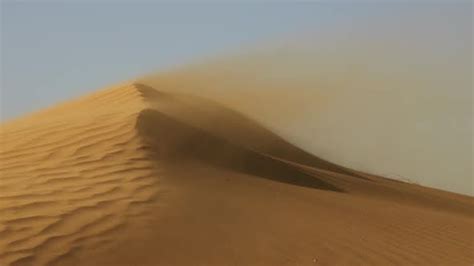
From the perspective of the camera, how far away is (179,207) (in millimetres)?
7082

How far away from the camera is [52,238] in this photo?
6.27 m

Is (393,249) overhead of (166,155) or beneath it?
beneath

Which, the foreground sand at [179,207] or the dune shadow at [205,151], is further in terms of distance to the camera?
the dune shadow at [205,151]

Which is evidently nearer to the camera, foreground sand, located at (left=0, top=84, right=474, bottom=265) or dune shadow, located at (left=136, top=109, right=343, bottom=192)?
foreground sand, located at (left=0, top=84, right=474, bottom=265)

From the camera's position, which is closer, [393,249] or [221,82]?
[393,249]

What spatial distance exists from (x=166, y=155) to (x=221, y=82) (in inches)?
535

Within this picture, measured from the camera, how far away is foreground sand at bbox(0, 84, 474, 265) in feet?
20.8

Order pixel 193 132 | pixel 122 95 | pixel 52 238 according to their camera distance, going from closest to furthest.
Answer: pixel 52 238 → pixel 193 132 → pixel 122 95

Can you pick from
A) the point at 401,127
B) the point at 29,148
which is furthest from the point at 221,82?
the point at 29,148

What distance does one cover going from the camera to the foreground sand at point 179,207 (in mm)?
6328

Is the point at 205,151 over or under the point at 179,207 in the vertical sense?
over

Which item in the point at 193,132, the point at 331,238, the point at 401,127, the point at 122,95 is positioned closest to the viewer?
the point at 331,238

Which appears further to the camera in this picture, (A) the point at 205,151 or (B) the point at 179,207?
(A) the point at 205,151

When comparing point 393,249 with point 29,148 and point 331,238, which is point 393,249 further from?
point 29,148
